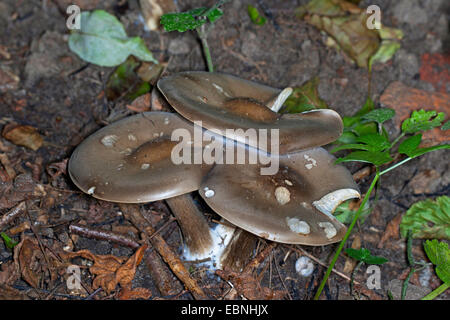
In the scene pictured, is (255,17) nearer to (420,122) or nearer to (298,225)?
(420,122)

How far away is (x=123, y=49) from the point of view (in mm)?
4246

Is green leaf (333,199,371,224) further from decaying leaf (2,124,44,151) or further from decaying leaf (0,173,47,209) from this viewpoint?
A: decaying leaf (2,124,44,151)

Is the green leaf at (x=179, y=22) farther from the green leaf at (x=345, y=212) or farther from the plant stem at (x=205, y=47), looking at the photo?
the green leaf at (x=345, y=212)

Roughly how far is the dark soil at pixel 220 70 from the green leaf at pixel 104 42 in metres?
0.13

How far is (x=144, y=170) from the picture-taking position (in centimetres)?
268

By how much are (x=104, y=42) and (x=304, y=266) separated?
295cm

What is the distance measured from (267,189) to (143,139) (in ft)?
3.35

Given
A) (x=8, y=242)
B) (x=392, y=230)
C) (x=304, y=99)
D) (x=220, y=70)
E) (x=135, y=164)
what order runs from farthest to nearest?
(x=220, y=70) < (x=304, y=99) < (x=392, y=230) < (x=8, y=242) < (x=135, y=164)

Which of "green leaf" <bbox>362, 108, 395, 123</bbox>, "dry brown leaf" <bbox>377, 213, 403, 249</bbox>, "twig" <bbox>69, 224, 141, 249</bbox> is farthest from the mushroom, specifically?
"dry brown leaf" <bbox>377, 213, 403, 249</bbox>

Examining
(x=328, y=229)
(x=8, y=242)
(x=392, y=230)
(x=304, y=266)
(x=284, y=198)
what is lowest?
(x=304, y=266)

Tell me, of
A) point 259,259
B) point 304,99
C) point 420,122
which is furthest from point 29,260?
point 420,122

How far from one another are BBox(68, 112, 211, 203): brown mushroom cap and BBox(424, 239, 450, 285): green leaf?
179 centimetres
